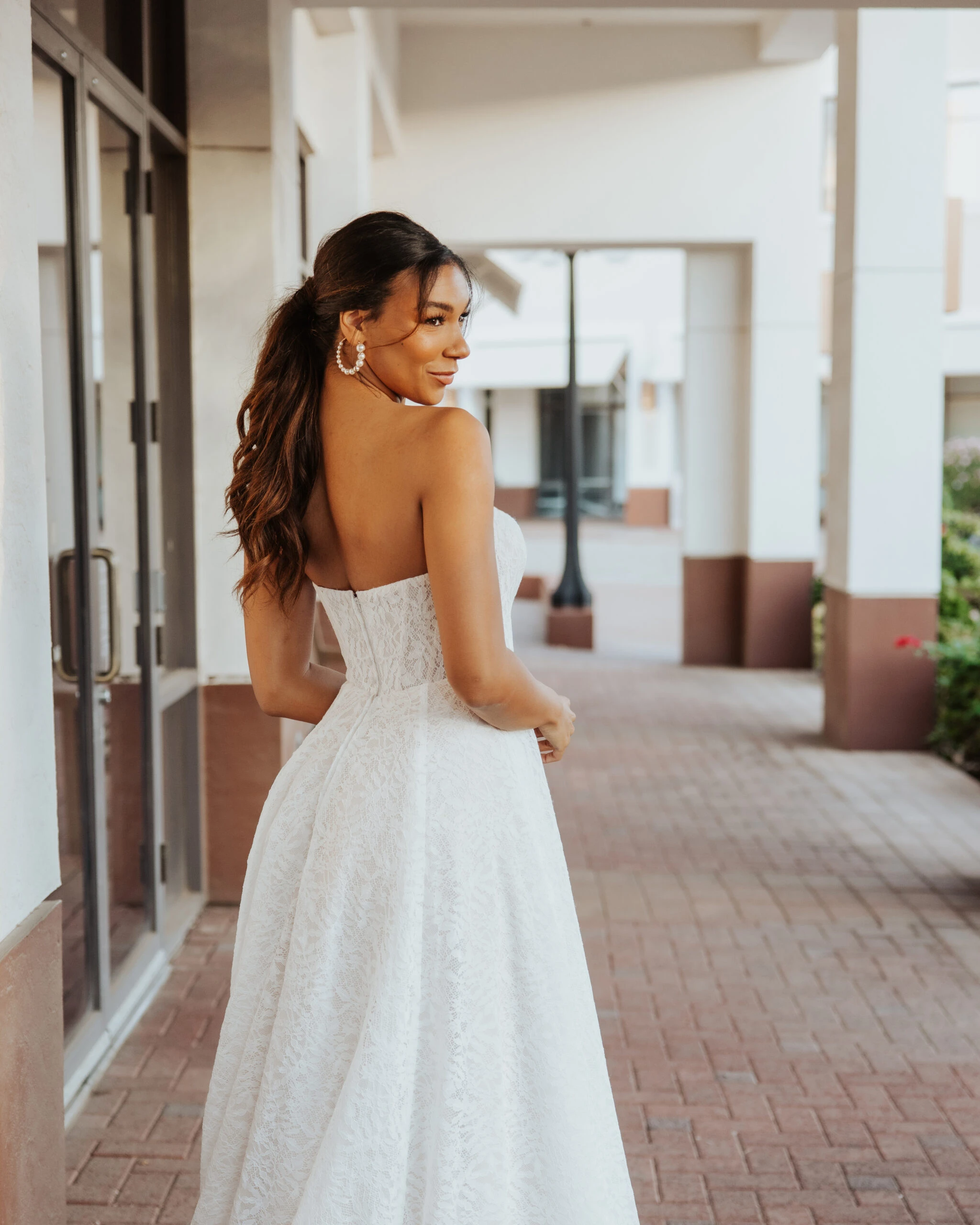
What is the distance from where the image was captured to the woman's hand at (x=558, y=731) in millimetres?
2062

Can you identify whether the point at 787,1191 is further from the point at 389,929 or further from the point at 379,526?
the point at 379,526

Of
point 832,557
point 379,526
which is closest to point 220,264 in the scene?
point 379,526

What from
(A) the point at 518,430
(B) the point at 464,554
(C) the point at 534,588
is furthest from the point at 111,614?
(A) the point at 518,430

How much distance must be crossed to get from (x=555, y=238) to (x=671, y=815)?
5.54 metres

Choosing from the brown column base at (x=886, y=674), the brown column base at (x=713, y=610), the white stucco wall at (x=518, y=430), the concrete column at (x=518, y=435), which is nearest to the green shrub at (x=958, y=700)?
the brown column base at (x=886, y=674)

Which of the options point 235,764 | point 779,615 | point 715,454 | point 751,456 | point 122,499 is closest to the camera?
point 122,499

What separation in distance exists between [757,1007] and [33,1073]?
2.38 meters

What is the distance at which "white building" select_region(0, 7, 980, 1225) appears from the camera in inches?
86.4

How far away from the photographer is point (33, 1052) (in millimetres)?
2115

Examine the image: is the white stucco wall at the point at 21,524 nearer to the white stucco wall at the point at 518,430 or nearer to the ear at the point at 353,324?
the ear at the point at 353,324

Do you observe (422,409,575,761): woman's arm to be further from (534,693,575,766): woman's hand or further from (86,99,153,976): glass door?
(86,99,153,976): glass door

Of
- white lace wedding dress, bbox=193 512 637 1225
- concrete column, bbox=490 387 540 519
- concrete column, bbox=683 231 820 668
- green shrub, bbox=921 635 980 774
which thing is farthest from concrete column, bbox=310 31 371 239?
concrete column, bbox=490 387 540 519

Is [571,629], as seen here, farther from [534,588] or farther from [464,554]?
[464,554]

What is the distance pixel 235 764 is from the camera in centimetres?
460
